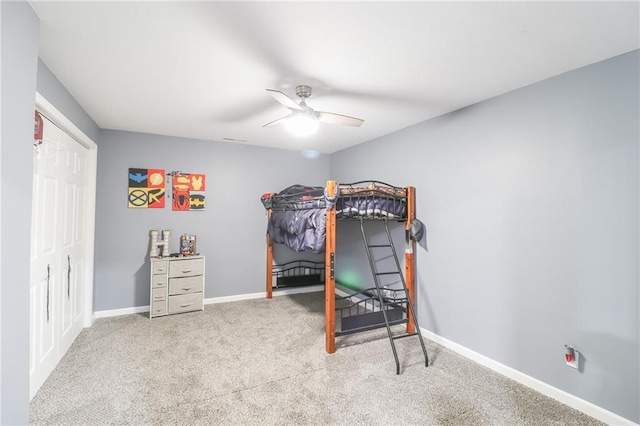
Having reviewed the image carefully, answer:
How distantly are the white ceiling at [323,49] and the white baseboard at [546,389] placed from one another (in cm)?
239

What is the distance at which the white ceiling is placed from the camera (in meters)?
1.55

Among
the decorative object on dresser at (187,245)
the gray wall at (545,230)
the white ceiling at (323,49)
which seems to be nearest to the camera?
the white ceiling at (323,49)

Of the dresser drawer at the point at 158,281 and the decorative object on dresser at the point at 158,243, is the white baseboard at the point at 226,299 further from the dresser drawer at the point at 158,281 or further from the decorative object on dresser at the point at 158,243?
the decorative object on dresser at the point at 158,243

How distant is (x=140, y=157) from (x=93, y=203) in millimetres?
866

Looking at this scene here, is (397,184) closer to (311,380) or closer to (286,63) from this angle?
(286,63)

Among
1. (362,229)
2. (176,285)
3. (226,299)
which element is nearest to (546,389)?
(362,229)

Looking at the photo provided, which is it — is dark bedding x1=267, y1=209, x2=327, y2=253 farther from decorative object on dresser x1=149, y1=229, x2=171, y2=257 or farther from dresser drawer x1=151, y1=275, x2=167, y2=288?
dresser drawer x1=151, y1=275, x2=167, y2=288

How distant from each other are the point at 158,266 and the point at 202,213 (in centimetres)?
96

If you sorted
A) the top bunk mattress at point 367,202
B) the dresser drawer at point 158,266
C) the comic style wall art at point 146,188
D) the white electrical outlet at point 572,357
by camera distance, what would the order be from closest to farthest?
1. the white electrical outlet at point 572,357
2. the top bunk mattress at point 367,202
3. the dresser drawer at point 158,266
4. the comic style wall art at point 146,188

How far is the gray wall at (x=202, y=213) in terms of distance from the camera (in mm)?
3861

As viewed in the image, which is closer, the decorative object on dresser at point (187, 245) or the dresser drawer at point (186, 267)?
the dresser drawer at point (186, 267)

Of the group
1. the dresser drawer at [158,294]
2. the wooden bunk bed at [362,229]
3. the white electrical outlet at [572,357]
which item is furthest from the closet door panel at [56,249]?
the white electrical outlet at [572,357]

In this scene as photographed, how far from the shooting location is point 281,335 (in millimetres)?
3291

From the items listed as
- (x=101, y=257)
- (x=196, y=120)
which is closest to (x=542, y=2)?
(x=196, y=120)
